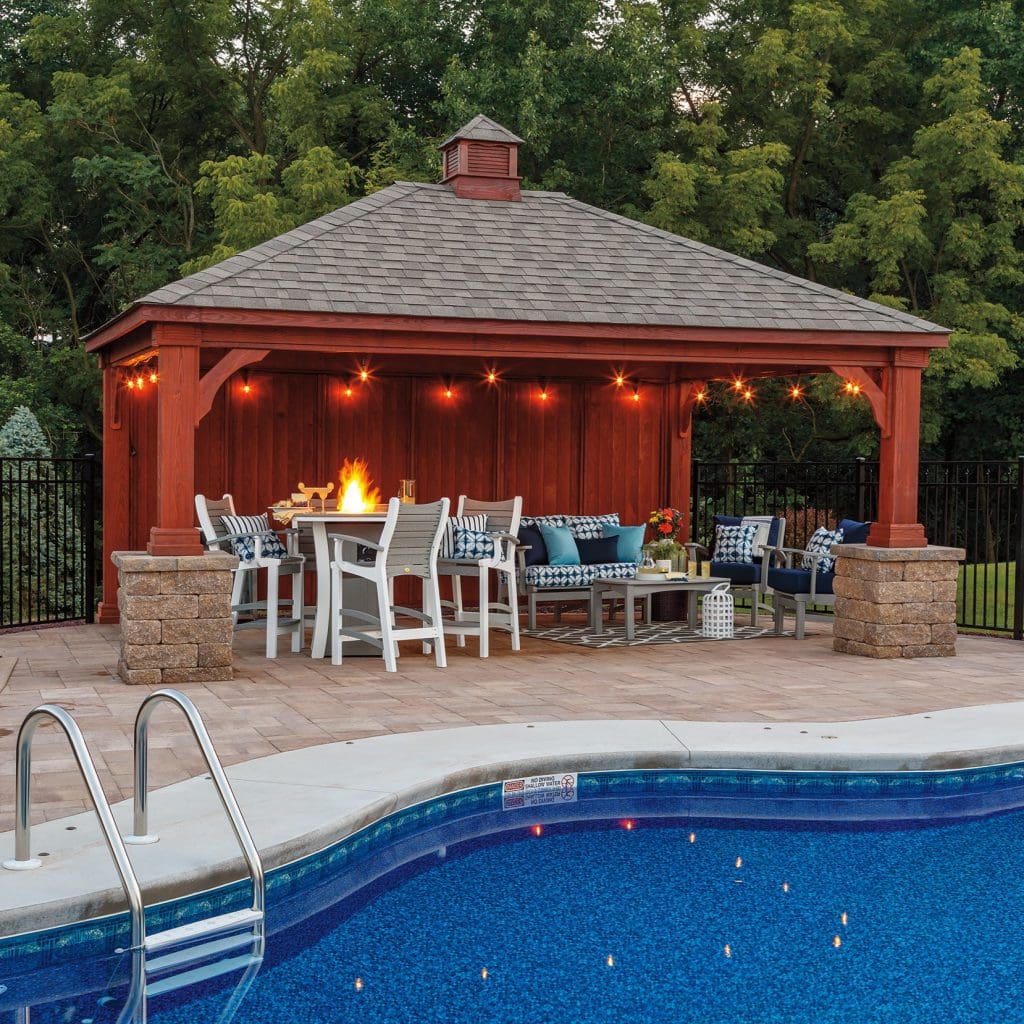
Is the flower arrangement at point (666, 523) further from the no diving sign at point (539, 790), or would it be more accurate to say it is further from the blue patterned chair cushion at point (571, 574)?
the no diving sign at point (539, 790)

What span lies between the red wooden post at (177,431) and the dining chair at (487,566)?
209 cm

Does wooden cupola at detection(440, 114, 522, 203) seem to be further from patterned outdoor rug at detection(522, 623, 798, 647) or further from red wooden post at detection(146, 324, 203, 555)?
red wooden post at detection(146, 324, 203, 555)

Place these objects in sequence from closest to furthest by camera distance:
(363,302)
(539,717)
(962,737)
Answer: (962,737) → (539,717) → (363,302)

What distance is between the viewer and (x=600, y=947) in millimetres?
4672

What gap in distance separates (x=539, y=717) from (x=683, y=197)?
1239cm

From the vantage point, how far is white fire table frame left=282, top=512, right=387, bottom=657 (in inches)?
388

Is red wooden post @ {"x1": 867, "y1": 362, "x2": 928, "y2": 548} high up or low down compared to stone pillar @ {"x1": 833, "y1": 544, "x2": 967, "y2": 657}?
up

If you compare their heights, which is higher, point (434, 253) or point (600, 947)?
point (434, 253)

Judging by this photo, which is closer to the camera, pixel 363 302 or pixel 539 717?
pixel 539 717

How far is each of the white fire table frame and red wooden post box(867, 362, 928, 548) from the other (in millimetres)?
3953

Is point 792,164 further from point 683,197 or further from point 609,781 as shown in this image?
point 609,781

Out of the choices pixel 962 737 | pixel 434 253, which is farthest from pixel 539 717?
pixel 434 253

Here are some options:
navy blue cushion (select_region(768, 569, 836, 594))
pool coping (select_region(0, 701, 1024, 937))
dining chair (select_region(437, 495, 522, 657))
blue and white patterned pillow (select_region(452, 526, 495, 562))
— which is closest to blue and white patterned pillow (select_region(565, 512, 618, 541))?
dining chair (select_region(437, 495, 522, 657))

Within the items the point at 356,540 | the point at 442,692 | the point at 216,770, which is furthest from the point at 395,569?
the point at 216,770
